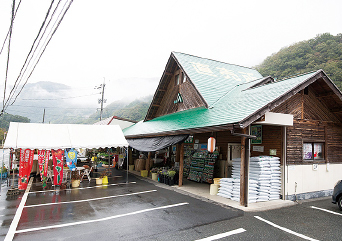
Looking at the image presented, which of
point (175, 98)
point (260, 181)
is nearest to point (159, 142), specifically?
point (175, 98)

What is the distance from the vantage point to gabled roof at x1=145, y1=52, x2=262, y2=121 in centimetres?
1275

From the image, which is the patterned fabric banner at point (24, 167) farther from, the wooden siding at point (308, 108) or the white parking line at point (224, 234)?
the wooden siding at point (308, 108)

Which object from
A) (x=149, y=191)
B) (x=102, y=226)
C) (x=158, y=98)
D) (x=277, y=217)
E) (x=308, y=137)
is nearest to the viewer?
(x=102, y=226)

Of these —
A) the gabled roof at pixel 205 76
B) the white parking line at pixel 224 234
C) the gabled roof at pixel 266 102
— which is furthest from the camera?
the gabled roof at pixel 205 76

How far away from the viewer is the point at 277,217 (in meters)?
6.64

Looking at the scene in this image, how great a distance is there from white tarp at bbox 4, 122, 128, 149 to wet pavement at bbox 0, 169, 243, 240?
217 cm

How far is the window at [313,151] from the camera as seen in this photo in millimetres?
9367

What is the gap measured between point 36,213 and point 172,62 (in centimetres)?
1183

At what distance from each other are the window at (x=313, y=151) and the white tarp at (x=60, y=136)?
865cm

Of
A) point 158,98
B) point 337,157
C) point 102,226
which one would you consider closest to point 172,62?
point 158,98

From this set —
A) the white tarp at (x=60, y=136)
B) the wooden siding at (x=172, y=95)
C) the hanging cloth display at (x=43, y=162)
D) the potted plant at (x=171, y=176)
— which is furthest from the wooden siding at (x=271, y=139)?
the hanging cloth display at (x=43, y=162)

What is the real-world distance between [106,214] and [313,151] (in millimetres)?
8815

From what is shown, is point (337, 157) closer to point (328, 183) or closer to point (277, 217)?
point (328, 183)

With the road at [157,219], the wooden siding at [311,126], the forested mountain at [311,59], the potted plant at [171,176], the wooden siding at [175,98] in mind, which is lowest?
the road at [157,219]
